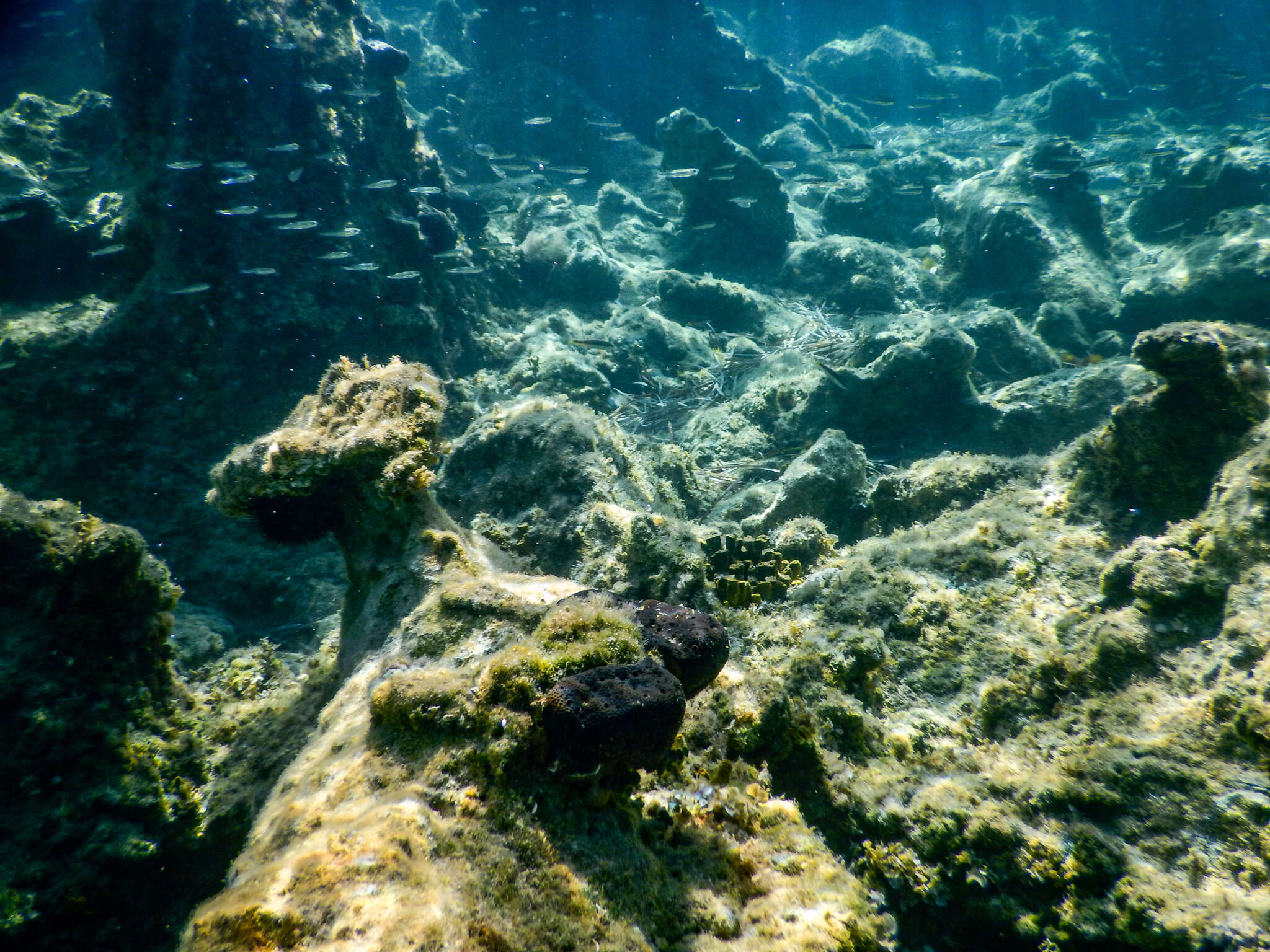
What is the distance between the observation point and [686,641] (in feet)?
8.43

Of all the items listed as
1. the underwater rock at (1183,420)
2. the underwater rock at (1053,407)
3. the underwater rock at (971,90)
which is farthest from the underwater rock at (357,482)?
the underwater rock at (971,90)

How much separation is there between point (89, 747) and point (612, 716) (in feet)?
10.3

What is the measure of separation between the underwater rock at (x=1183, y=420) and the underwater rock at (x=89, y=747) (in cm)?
627

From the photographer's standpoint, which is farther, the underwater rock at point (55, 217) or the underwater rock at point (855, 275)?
the underwater rock at point (855, 275)

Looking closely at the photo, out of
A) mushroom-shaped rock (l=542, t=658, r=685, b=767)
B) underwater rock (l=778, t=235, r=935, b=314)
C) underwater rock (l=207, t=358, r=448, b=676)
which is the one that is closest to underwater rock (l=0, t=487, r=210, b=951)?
underwater rock (l=207, t=358, r=448, b=676)

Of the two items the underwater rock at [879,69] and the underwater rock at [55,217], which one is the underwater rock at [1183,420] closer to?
the underwater rock at [55,217]

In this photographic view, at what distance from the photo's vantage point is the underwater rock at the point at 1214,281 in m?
8.38

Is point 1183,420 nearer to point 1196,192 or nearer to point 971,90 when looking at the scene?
point 1196,192

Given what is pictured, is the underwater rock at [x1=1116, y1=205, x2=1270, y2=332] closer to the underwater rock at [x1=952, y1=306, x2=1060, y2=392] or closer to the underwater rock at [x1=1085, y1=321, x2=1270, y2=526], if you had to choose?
the underwater rock at [x1=952, y1=306, x2=1060, y2=392]

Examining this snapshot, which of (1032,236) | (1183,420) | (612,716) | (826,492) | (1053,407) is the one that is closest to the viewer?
(612,716)

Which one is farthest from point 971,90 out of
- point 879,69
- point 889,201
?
point 889,201

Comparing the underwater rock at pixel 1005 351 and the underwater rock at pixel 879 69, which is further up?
the underwater rock at pixel 879 69

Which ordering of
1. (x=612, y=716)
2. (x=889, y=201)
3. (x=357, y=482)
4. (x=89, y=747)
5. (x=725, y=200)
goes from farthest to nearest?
(x=889, y=201) → (x=725, y=200) → (x=357, y=482) → (x=89, y=747) → (x=612, y=716)

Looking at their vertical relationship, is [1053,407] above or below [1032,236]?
below
